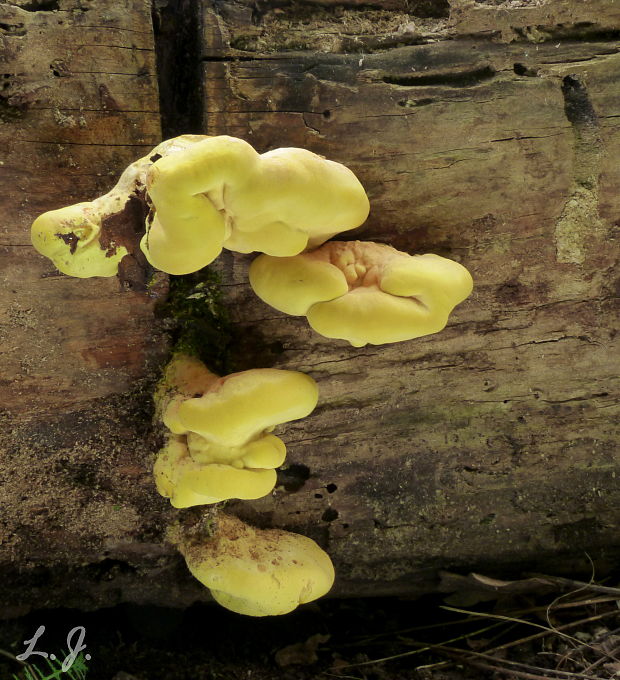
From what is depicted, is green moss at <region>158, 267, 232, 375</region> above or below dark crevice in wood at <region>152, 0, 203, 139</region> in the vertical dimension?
below

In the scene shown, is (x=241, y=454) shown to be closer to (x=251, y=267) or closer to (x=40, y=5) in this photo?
(x=251, y=267)

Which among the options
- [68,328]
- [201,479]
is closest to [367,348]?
[201,479]

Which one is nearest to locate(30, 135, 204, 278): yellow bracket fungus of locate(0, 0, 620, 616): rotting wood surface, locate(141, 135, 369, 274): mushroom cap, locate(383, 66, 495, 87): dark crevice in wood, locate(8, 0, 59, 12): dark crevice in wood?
locate(141, 135, 369, 274): mushroom cap

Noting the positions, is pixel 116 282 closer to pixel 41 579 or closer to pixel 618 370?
pixel 41 579

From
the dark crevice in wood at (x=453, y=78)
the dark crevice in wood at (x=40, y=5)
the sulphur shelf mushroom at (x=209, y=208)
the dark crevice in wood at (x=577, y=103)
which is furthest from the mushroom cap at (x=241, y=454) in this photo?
the dark crevice in wood at (x=577, y=103)

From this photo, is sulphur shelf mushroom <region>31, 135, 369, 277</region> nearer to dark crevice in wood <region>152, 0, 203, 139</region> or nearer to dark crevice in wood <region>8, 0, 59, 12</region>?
dark crevice in wood <region>152, 0, 203, 139</region>

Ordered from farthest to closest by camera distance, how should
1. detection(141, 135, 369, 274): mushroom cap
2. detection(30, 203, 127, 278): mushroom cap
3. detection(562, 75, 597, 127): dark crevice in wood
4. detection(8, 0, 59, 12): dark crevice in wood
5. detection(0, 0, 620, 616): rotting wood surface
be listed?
detection(562, 75, 597, 127): dark crevice in wood, detection(0, 0, 620, 616): rotting wood surface, detection(8, 0, 59, 12): dark crevice in wood, detection(30, 203, 127, 278): mushroom cap, detection(141, 135, 369, 274): mushroom cap
